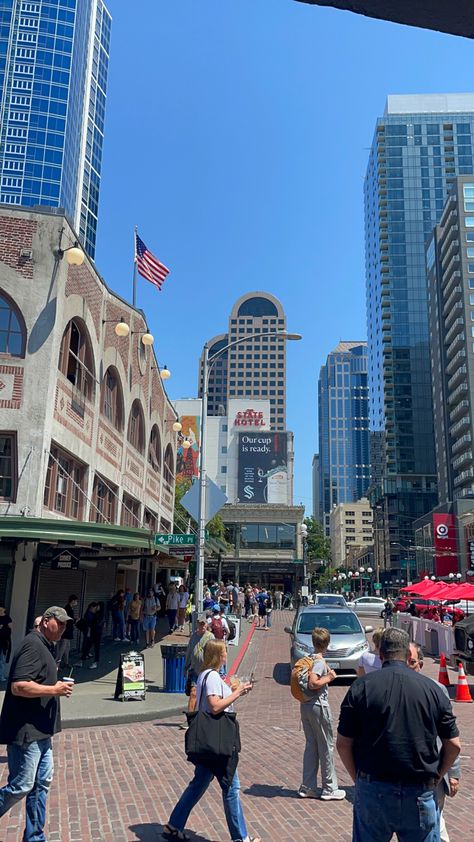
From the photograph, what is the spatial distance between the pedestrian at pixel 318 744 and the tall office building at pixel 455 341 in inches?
3264

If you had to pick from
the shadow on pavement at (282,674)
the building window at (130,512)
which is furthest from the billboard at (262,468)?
the shadow on pavement at (282,674)

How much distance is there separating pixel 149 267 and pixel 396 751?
21.8m

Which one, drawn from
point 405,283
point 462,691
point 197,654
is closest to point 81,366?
point 197,654

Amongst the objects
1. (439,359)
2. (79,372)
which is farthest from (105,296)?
(439,359)

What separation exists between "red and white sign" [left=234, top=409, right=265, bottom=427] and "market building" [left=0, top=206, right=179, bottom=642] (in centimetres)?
8186

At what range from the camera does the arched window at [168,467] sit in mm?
36938

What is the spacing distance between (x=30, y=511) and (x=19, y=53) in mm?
95023

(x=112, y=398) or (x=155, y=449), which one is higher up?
(x=112, y=398)

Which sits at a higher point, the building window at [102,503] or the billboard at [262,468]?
the billboard at [262,468]

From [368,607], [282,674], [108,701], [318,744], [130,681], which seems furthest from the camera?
[368,607]

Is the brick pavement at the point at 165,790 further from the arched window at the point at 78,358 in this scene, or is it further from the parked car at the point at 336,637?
the arched window at the point at 78,358

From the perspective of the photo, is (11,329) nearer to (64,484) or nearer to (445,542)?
(64,484)

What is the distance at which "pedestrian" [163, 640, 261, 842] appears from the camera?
5137mm

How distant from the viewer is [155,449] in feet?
109
